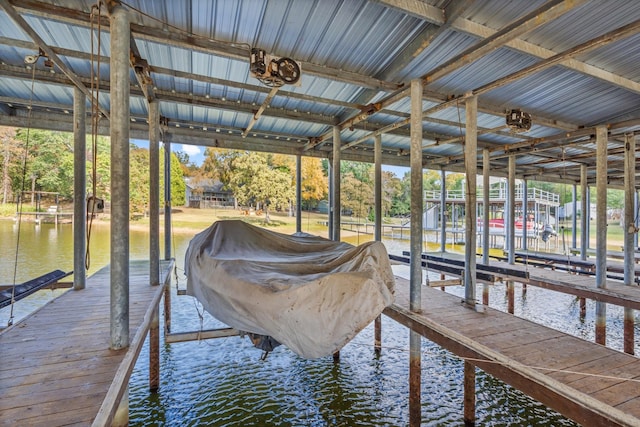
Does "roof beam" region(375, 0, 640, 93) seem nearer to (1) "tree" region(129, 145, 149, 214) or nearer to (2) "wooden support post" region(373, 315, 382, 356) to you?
(2) "wooden support post" region(373, 315, 382, 356)

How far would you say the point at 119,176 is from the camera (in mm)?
2730

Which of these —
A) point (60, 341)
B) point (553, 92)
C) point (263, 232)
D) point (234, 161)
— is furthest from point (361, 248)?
point (234, 161)

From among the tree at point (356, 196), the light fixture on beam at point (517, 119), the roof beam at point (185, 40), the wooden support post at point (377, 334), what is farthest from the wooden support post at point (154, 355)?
the tree at point (356, 196)

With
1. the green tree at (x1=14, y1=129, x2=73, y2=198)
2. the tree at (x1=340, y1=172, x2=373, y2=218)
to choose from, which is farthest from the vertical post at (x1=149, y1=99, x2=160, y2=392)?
the tree at (x1=340, y1=172, x2=373, y2=218)

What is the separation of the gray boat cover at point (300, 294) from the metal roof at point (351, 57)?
2.36 meters

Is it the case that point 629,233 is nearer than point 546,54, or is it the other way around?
point 546,54

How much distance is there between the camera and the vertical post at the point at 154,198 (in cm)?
505

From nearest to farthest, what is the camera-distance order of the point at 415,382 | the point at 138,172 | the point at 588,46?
1. the point at 588,46
2. the point at 415,382
3. the point at 138,172

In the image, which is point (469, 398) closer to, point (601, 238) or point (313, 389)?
point (313, 389)

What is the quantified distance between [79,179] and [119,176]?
2.87 metres

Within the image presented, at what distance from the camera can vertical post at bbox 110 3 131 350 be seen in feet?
8.90

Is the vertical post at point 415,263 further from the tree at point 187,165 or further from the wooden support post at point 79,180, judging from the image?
the tree at point 187,165

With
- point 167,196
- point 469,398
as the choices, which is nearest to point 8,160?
point 167,196

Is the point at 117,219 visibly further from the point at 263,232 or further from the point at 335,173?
the point at 335,173
